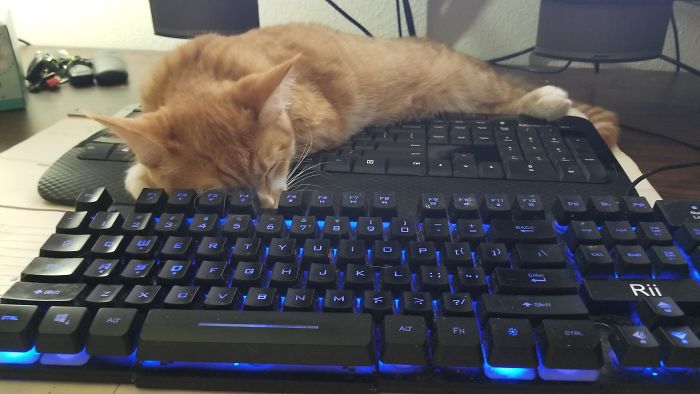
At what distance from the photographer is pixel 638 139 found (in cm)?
87

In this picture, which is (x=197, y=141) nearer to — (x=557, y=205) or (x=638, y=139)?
(x=557, y=205)

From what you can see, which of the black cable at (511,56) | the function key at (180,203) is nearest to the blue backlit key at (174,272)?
the function key at (180,203)

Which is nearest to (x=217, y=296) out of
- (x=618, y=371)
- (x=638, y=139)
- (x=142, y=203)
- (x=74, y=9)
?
(x=142, y=203)

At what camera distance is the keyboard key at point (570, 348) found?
380mm

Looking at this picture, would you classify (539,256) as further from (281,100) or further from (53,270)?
(281,100)

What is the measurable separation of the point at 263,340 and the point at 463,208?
0.26m

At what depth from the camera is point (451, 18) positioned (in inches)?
51.8

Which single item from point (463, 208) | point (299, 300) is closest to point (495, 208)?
point (463, 208)

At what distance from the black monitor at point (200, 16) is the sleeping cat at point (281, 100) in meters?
0.07

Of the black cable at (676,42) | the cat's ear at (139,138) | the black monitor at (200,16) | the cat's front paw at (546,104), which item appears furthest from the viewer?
the black cable at (676,42)

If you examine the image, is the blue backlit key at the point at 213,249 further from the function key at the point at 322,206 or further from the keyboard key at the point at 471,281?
the keyboard key at the point at 471,281

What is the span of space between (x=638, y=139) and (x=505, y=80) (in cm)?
37

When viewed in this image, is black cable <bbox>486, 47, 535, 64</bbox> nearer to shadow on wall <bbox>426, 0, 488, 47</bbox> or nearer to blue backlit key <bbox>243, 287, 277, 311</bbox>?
shadow on wall <bbox>426, 0, 488, 47</bbox>

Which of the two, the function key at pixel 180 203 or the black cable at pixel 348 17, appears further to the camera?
the black cable at pixel 348 17
